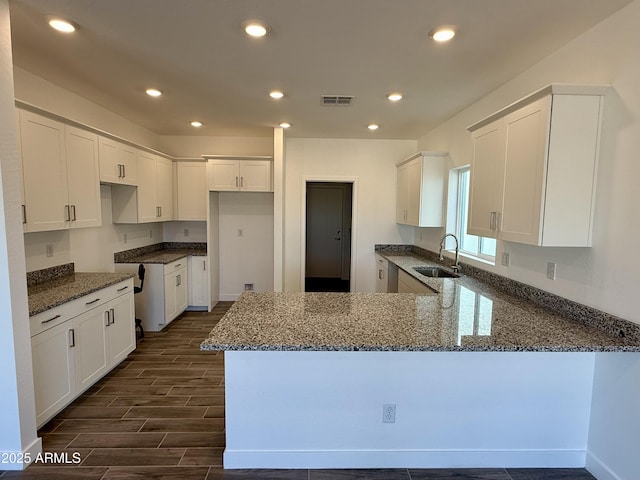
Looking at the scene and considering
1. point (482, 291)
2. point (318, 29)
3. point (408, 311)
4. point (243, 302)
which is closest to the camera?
point (318, 29)

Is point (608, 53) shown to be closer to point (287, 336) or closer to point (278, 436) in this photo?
point (287, 336)

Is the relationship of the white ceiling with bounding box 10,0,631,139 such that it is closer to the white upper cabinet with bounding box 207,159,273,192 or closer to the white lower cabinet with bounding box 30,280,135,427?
the white upper cabinet with bounding box 207,159,273,192

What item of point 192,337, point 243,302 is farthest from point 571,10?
point 192,337

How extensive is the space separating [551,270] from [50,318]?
346 centimetres

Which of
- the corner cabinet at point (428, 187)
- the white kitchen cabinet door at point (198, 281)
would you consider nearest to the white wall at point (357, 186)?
the corner cabinet at point (428, 187)

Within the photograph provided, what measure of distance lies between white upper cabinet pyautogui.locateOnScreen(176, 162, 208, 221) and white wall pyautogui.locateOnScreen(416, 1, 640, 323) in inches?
173

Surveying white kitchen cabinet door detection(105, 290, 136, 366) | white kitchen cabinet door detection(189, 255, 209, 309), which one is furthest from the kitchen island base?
white kitchen cabinet door detection(189, 255, 209, 309)

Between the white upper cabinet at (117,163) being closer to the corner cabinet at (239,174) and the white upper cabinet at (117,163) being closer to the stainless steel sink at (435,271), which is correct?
the corner cabinet at (239,174)

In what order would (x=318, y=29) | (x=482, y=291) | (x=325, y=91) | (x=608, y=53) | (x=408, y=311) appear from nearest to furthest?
1. (x=608, y=53)
2. (x=318, y=29)
3. (x=408, y=311)
4. (x=482, y=291)
5. (x=325, y=91)

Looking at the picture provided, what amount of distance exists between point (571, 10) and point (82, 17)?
2.75 m

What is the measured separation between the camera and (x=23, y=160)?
2396 millimetres

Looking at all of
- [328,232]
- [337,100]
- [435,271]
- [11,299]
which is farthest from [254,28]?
[328,232]

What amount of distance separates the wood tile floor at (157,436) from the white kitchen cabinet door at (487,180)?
164 centimetres

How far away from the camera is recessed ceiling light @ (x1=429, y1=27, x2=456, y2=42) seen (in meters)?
Answer: 2.01
